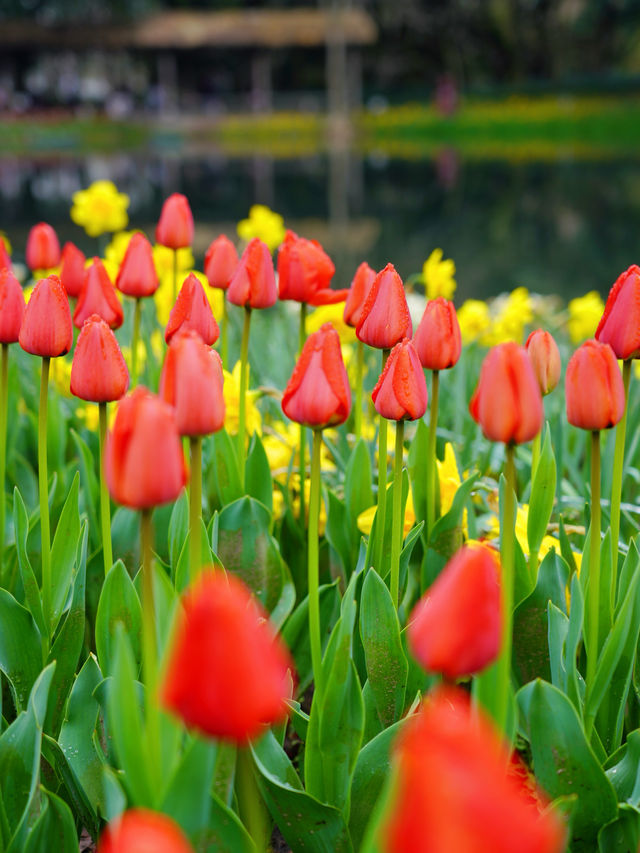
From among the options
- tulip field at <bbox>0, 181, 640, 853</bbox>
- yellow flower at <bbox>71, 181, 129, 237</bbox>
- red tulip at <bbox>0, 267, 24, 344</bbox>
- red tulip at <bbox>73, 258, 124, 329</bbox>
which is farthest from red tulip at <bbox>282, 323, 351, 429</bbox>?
yellow flower at <bbox>71, 181, 129, 237</bbox>

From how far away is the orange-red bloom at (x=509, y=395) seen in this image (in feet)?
2.50

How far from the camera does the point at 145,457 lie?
2.18ft

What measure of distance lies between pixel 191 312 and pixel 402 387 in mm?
313

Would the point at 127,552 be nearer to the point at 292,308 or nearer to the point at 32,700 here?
the point at 32,700

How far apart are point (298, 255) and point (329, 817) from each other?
74 cm

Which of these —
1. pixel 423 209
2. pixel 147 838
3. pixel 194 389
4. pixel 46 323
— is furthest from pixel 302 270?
pixel 423 209

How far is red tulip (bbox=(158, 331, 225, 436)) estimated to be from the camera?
30.0 inches

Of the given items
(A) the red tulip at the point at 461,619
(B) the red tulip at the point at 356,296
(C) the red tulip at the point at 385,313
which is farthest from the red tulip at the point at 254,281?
(A) the red tulip at the point at 461,619

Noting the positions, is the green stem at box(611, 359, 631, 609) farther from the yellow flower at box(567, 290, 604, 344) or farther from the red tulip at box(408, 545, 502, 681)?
the yellow flower at box(567, 290, 604, 344)

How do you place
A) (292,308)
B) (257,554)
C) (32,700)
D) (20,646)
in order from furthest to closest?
(292,308)
(257,554)
(20,646)
(32,700)

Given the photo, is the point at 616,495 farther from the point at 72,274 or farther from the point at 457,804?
the point at 72,274

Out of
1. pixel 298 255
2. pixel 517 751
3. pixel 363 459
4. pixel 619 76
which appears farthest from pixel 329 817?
pixel 619 76

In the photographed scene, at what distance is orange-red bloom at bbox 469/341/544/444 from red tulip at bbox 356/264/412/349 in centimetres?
36

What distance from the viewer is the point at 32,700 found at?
920mm
